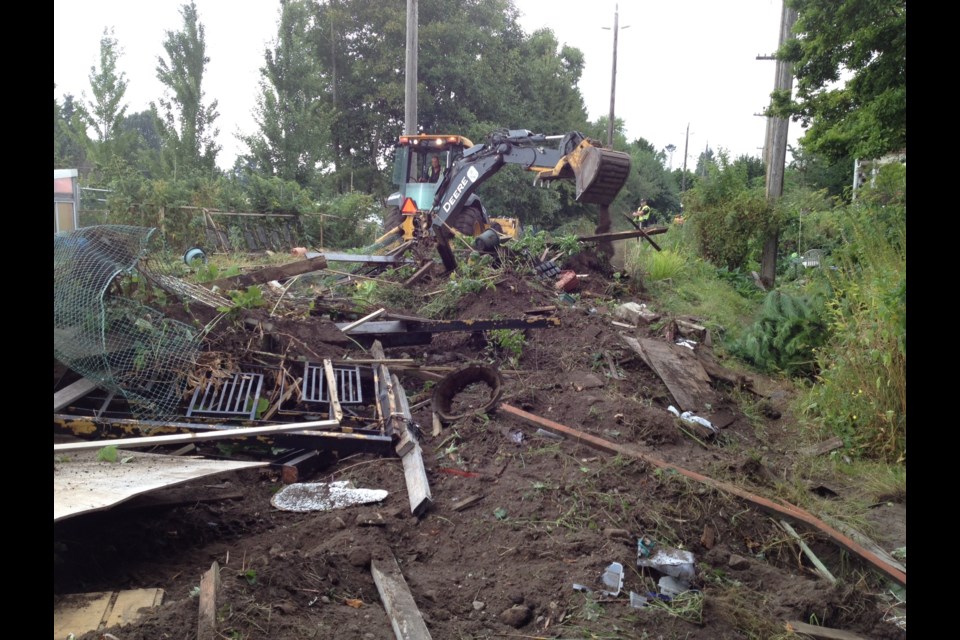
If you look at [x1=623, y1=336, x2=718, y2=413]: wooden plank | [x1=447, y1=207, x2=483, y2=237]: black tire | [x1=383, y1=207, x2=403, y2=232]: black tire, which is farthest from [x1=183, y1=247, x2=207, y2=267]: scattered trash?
[x1=623, y1=336, x2=718, y2=413]: wooden plank

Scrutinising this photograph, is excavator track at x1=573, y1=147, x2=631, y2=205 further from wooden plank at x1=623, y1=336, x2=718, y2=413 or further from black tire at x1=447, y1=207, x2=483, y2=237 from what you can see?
black tire at x1=447, y1=207, x2=483, y2=237

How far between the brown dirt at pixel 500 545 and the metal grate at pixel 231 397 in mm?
373

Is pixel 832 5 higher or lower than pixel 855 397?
higher

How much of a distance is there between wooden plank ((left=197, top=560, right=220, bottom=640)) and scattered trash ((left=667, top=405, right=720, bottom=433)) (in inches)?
161

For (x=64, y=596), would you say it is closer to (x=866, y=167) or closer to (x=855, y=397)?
(x=855, y=397)

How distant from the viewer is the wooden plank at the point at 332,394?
5733 mm

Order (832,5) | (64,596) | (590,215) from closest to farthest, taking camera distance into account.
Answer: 1. (64,596)
2. (832,5)
3. (590,215)

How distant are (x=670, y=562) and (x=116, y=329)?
4.21 metres

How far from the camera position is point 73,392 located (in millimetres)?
5148

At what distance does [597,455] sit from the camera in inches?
209

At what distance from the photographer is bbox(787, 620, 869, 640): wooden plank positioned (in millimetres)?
3227
